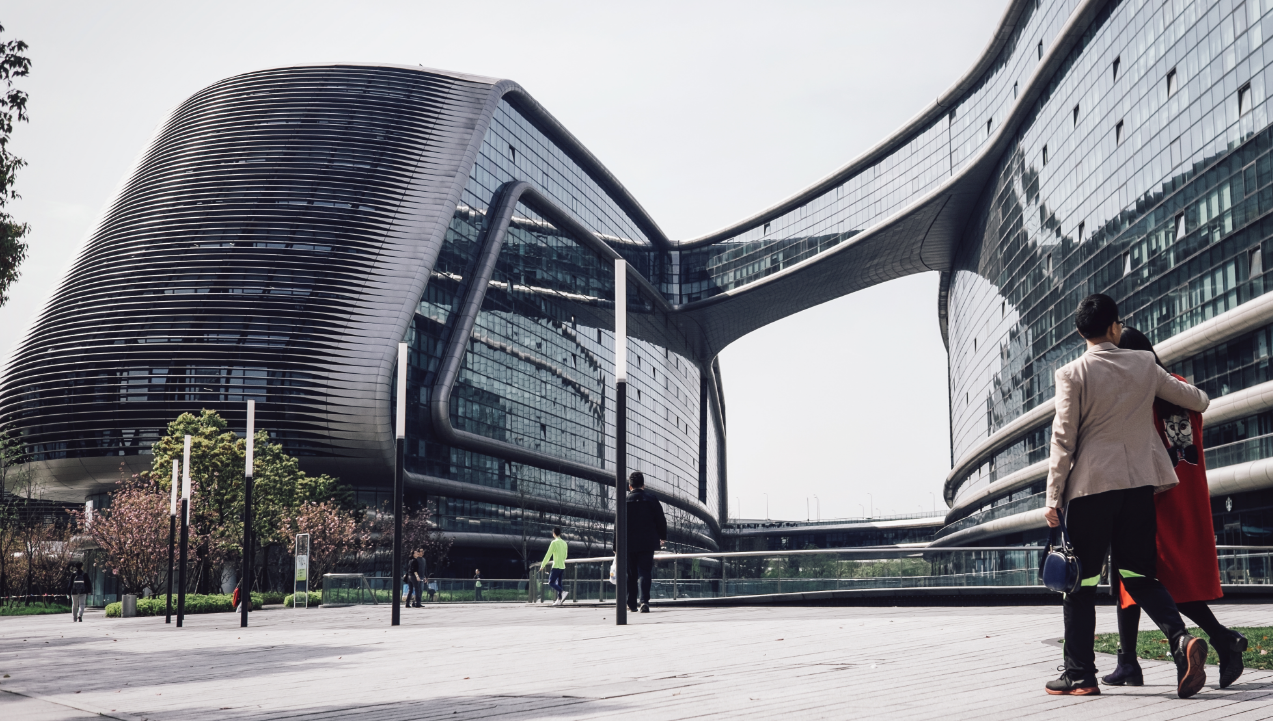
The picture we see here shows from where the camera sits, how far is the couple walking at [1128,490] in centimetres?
593

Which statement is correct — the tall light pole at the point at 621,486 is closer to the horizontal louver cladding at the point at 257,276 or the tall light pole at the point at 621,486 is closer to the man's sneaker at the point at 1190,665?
the man's sneaker at the point at 1190,665

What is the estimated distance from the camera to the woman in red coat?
6027 millimetres

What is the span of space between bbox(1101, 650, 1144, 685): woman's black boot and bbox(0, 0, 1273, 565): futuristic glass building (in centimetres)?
3752

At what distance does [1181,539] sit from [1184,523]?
87 millimetres

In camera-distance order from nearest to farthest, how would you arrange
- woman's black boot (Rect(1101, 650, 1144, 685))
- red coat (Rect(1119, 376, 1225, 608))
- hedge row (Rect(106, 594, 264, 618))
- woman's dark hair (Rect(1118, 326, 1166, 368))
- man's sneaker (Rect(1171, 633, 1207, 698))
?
man's sneaker (Rect(1171, 633, 1207, 698)) < woman's black boot (Rect(1101, 650, 1144, 685)) < red coat (Rect(1119, 376, 1225, 608)) < woman's dark hair (Rect(1118, 326, 1166, 368)) < hedge row (Rect(106, 594, 264, 618))

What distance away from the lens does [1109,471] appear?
19.5 ft

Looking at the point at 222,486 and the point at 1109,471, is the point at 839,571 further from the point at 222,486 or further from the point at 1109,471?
the point at 222,486

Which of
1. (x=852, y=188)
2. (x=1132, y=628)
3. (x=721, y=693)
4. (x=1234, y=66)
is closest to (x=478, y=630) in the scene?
(x=721, y=693)

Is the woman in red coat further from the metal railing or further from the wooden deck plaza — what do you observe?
the metal railing

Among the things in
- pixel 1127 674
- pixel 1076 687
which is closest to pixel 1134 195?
pixel 1127 674

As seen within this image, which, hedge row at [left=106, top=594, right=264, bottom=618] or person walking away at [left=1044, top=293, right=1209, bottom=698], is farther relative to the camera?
hedge row at [left=106, top=594, right=264, bottom=618]

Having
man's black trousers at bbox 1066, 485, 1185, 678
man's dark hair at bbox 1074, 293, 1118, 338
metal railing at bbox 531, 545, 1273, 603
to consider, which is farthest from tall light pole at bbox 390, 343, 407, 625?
man's black trousers at bbox 1066, 485, 1185, 678

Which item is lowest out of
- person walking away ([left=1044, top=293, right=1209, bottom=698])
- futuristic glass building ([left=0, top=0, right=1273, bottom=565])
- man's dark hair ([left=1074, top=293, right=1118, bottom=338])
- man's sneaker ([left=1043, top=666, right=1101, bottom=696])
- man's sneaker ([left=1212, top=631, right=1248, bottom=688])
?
man's sneaker ([left=1043, top=666, right=1101, bottom=696])

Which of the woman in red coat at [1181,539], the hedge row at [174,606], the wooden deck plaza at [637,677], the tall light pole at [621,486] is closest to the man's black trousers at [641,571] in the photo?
the tall light pole at [621,486]
